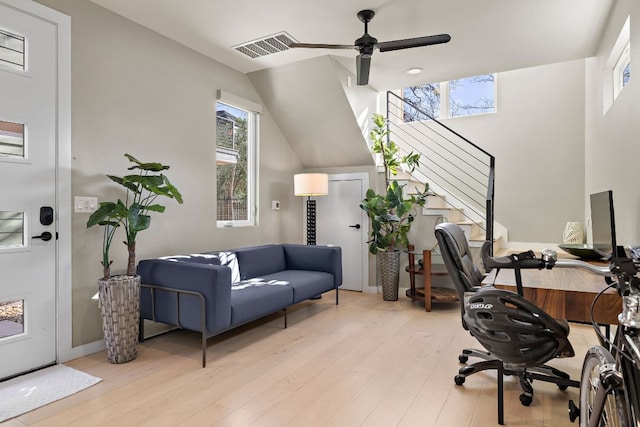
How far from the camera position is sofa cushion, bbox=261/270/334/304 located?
372 cm

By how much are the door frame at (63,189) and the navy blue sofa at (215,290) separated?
1.78ft

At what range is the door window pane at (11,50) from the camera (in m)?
2.51

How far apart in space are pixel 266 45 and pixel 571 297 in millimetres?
3445

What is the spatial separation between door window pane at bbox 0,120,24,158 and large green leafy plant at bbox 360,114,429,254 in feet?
11.6

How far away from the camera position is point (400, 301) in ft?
15.5

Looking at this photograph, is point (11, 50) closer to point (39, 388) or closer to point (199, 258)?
point (199, 258)

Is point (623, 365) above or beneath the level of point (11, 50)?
beneath

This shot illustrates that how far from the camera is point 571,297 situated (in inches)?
65.6

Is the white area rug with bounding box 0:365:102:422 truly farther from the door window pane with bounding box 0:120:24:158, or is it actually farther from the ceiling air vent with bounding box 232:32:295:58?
the ceiling air vent with bounding box 232:32:295:58

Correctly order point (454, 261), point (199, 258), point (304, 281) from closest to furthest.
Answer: point (454, 261) → point (199, 258) → point (304, 281)

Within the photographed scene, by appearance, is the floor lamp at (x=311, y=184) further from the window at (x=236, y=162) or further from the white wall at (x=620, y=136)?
the white wall at (x=620, y=136)

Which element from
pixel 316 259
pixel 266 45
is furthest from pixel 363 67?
pixel 316 259

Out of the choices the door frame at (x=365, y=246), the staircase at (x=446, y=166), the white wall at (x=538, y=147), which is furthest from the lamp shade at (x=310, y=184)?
the white wall at (x=538, y=147)

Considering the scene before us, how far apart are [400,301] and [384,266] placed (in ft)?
1.62
